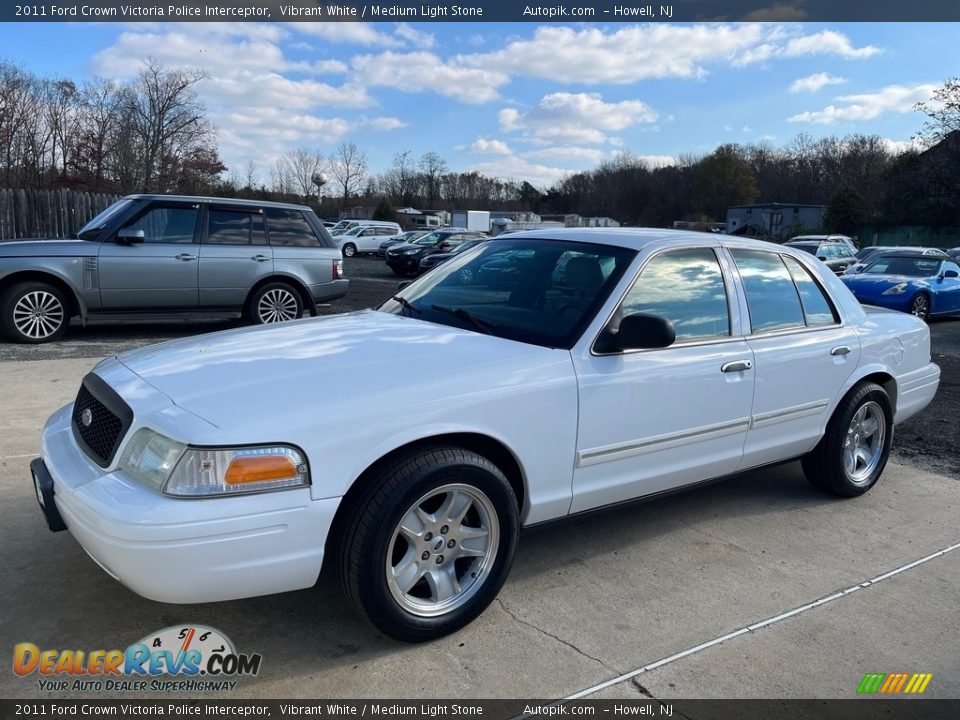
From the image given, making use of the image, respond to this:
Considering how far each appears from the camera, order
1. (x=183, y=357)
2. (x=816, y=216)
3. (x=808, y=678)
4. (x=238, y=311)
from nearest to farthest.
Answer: (x=808, y=678) → (x=183, y=357) → (x=238, y=311) → (x=816, y=216)

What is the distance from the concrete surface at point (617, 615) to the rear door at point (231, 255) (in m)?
5.60

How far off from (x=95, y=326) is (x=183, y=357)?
8.60 meters

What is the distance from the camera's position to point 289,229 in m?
10.2

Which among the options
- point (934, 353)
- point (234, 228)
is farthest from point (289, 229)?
point (934, 353)

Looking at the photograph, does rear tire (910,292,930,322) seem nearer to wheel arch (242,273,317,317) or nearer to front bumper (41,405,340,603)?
wheel arch (242,273,317,317)

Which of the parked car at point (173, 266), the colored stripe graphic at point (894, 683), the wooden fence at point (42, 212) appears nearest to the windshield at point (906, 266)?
the parked car at point (173, 266)

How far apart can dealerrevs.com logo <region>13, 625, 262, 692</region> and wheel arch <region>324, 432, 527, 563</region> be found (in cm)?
56

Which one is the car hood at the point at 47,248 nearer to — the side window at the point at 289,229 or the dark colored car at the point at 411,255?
the side window at the point at 289,229

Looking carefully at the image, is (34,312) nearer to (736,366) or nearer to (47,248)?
(47,248)

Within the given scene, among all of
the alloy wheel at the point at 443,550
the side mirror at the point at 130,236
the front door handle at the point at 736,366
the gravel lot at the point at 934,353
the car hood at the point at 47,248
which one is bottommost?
the gravel lot at the point at 934,353

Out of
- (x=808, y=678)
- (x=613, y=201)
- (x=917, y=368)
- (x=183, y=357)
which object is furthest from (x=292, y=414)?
(x=613, y=201)

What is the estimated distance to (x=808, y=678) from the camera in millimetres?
2723

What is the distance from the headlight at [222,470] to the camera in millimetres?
2410

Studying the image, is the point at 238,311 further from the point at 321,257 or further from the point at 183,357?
the point at 183,357
